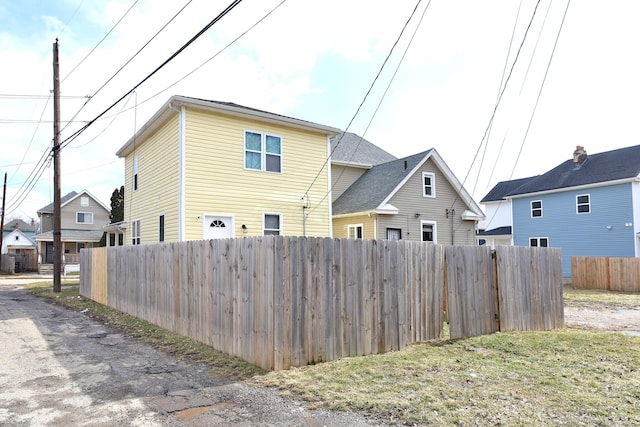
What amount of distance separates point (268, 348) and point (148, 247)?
5478 millimetres

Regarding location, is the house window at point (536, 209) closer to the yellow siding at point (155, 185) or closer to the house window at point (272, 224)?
the house window at point (272, 224)

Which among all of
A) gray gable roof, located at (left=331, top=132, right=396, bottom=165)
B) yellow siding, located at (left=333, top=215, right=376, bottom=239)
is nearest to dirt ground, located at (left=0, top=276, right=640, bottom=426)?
yellow siding, located at (left=333, top=215, right=376, bottom=239)

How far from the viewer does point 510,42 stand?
29.4 ft

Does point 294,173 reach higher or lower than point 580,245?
higher

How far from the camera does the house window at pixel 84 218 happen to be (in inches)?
1651

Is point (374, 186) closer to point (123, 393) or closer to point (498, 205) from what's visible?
point (123, 393)

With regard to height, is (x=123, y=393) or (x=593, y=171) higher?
(x=593, y=171)

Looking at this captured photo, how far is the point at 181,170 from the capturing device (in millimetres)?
12625

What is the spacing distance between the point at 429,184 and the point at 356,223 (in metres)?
3.88

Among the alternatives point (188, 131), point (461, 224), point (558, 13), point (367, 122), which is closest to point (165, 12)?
point (188, 131)

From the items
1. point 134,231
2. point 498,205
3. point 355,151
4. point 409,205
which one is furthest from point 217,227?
point 498,205

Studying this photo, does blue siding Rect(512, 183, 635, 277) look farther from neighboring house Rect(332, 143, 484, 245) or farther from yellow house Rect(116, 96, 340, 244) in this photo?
yellow house Rect(116, 96, 340, 244)

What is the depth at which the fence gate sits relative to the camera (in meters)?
7.44

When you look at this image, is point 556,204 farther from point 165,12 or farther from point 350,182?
point 165,12
